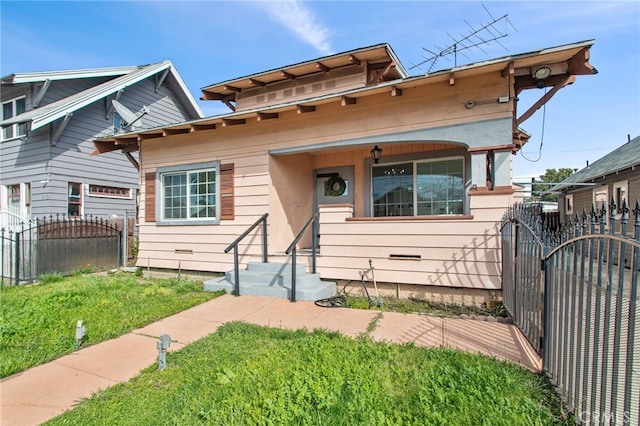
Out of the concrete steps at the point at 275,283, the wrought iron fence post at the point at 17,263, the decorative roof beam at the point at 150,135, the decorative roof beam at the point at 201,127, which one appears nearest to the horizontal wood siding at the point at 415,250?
the concrete steps at the point at 275,283

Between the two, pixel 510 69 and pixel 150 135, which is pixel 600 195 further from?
pixel 150 135

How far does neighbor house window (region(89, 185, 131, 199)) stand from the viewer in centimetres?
1148

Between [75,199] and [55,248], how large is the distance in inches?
147

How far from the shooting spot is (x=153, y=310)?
4.94 meters

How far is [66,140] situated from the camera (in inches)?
418

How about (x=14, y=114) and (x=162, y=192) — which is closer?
(x=162, y=192)

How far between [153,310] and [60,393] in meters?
2.21

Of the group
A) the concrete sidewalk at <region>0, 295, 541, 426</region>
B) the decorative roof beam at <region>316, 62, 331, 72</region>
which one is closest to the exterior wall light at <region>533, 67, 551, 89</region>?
the concrete sidewalk at <region>0, 295, 541, 426</region>

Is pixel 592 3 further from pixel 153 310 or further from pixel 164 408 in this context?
pixel 153 310

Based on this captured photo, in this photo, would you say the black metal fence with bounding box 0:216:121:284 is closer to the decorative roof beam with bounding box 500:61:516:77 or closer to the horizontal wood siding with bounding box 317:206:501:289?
the horizontal wood siding with bounding box 317:206:501:289

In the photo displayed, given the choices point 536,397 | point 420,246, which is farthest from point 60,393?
point 420,246

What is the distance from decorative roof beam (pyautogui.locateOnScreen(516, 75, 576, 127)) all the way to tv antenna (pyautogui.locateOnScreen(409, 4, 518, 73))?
189 centimetres

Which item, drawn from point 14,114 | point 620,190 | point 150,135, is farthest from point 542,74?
point 14,114

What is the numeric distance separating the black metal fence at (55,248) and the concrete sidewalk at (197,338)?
17.9ft
